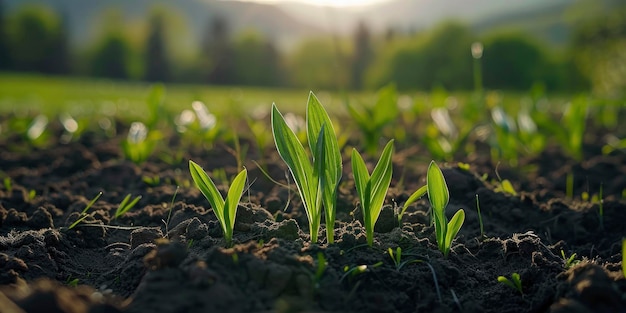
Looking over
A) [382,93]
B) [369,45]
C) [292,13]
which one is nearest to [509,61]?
[369,45]

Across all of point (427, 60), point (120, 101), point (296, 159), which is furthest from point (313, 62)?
point (296, 159)

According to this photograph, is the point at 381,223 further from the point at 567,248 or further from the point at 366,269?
the point at 567,248

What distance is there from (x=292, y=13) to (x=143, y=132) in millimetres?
177933

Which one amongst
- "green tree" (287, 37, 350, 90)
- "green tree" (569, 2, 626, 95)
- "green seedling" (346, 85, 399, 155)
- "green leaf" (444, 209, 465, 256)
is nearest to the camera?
"green leaf" (444, 209, 465, 256)

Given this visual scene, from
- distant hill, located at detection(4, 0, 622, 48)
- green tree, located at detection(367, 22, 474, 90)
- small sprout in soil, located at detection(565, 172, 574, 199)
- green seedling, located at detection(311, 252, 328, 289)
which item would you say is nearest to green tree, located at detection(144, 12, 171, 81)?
green tree, located at detection(367, 22, 474, 90)

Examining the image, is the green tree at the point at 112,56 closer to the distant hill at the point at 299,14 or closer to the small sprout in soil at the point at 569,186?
the small sprout in soil at the point at 569,186

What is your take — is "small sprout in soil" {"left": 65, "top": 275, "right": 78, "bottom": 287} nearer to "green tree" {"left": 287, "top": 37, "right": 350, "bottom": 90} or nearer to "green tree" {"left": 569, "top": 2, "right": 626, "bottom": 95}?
"green tree" {"left": 569, "top": 2, "right": 626, "bottom": 95}

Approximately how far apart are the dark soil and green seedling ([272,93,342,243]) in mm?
97

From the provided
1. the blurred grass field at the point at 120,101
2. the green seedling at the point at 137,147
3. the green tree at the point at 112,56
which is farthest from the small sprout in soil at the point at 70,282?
the green tree at the point at 112,56

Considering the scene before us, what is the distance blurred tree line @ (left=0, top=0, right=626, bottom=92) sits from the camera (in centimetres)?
4131

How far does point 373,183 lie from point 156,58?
177 ft

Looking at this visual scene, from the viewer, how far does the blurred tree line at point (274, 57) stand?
41.3 metres

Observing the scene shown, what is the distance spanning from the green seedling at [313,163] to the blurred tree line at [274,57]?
36200 millimetres

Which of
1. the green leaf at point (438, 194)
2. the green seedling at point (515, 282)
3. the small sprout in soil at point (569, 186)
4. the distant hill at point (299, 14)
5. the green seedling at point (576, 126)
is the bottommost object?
the distant hill at point (299, 14)
